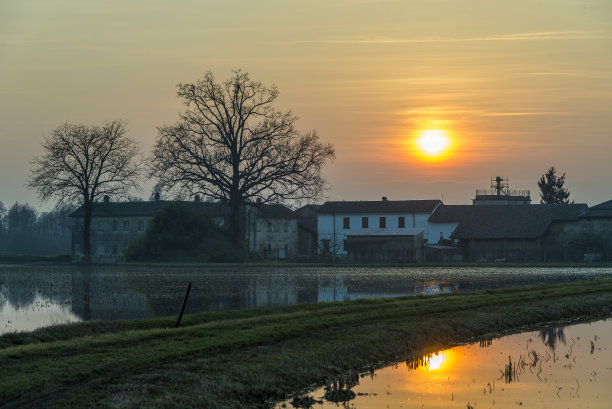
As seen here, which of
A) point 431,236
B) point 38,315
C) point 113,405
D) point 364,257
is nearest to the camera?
point 113,405

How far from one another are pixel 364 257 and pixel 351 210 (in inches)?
540

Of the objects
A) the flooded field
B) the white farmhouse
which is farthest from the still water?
the white farmhouse

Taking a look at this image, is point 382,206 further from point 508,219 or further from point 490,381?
point 490,381

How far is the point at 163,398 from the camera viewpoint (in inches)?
573

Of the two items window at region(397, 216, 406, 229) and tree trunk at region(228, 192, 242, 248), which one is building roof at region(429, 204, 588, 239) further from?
tree trunk at region(228, 192, 242, 248)

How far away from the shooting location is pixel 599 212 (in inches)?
3418

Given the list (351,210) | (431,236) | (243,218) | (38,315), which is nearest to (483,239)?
(431,236)

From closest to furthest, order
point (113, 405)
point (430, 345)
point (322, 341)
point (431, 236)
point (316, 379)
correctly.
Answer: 1. point (113, 405)
2. point (316, 379)
3. point (322, 341)
4. point (430, 345)
5. point (431, 236)

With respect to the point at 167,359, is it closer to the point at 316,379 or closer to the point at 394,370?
the point at 316,379

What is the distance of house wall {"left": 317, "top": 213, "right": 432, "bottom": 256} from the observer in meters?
98.8

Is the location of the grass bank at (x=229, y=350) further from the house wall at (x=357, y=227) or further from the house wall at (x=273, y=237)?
the house wall at (x=273, y=237)

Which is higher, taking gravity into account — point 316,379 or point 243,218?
point 243,218

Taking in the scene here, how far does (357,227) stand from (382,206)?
391 centimetres

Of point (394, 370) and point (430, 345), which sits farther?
point (430, 345)
